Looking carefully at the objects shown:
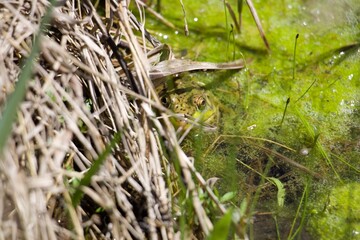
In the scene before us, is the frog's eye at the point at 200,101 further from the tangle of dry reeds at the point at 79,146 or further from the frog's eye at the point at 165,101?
the tangle of dry reeds at the point at 79,146

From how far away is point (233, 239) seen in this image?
135 cm

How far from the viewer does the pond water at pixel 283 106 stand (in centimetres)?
165

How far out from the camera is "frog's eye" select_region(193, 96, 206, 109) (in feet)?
6.27

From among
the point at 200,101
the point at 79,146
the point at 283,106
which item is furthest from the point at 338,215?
the point at 79,146

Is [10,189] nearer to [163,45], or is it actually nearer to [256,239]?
[256,239]

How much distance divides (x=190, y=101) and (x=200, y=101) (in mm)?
31

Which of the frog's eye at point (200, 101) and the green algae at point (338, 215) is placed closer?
the green algae at point (338, 215)

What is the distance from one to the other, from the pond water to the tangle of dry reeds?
0.15 metres

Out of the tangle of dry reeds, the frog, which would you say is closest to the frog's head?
the frog

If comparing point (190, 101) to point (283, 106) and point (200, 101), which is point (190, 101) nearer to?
point (200, 101)

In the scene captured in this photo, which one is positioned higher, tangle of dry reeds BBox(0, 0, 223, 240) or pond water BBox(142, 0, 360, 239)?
tangle of dry reeds BBox(0, 0, 223, 240)

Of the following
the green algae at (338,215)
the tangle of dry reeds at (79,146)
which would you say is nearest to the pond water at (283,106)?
the green algae at (338,215)

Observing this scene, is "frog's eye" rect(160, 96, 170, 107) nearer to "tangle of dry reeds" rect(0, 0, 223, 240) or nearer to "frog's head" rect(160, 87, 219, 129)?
"frog's head" rect(160, 87, 219, 129)

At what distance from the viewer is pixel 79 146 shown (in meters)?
1.47
